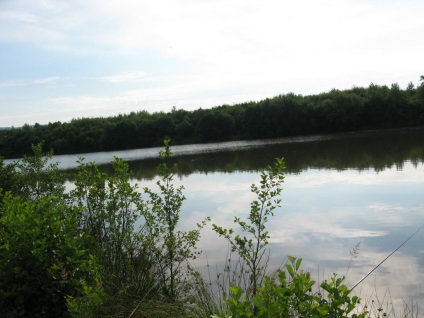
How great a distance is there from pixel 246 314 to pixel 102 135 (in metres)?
62.1

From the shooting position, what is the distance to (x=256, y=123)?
60.8m

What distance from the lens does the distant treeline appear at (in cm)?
5594

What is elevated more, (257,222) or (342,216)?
(257,222)

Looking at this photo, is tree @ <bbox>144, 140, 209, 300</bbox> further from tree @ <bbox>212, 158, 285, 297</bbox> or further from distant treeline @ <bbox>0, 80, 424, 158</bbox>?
distant treeline @ <bbox>0, 80, 424, 158</bbox>

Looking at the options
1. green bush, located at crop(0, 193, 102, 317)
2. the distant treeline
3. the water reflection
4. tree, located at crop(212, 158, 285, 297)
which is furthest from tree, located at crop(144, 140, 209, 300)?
the distant treeline

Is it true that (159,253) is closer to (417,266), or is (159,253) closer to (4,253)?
(4,253)

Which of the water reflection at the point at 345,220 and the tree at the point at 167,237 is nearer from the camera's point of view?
the tree at the point at 167,237

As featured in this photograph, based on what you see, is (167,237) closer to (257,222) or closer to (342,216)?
(257,222)

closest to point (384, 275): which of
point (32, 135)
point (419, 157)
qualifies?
point (419, 157)

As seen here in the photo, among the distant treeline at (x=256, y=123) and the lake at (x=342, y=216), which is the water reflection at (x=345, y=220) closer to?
the lake at (x=342, y=216)

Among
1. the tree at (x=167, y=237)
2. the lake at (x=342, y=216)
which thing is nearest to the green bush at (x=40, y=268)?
the tree at (x=167, y=237)

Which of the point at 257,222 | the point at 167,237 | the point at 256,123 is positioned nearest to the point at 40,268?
the point at 167,237

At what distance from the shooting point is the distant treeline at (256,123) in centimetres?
5594

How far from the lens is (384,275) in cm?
691
